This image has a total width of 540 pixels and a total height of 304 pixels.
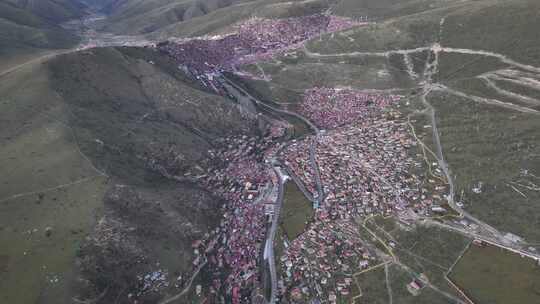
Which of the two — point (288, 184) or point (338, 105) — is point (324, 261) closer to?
point (288, 184)

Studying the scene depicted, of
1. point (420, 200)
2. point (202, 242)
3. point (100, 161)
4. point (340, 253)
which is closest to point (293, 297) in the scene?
point (340, 253)

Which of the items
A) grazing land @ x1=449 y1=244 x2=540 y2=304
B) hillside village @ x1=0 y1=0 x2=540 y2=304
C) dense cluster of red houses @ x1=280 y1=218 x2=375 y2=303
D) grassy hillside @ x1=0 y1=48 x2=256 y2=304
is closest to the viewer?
grazing land @ x1=449 y1=244 x2=540 y2=304

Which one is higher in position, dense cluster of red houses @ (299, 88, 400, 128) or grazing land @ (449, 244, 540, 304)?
dense cluster of red houses @ (299, 88, 400, 128)

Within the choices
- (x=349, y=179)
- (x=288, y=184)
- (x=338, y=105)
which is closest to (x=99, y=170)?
(x=288, y=184)

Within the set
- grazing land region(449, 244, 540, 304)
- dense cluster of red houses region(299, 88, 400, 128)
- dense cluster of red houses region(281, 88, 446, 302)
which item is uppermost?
dense cluster of red houses region(299, 88, 400, 128)

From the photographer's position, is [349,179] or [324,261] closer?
[324,261]

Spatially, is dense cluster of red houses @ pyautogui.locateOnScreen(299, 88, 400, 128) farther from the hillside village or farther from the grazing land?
the grazing land

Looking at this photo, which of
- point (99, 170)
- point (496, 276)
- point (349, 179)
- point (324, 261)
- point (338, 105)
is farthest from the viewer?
point (338, 105)

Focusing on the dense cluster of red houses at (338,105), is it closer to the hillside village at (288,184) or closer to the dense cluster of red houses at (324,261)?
the hillside village at (288,184)

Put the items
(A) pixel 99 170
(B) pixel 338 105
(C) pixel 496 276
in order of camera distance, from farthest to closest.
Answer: (B) pixel 338 105
(A) pixel 99 170
(C) pixel 496 276

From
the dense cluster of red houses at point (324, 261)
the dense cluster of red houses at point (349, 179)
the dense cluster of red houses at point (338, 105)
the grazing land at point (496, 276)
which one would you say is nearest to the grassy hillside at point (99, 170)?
the dense cluster of red houses at point (324, 261)

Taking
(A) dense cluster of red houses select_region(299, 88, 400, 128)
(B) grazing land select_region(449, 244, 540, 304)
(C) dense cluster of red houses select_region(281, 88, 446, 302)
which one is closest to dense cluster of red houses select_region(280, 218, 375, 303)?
(C) dense cluster of red houses select_region(281, 88, 446, 302)

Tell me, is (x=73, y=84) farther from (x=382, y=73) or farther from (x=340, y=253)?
(x=382, y=73)
